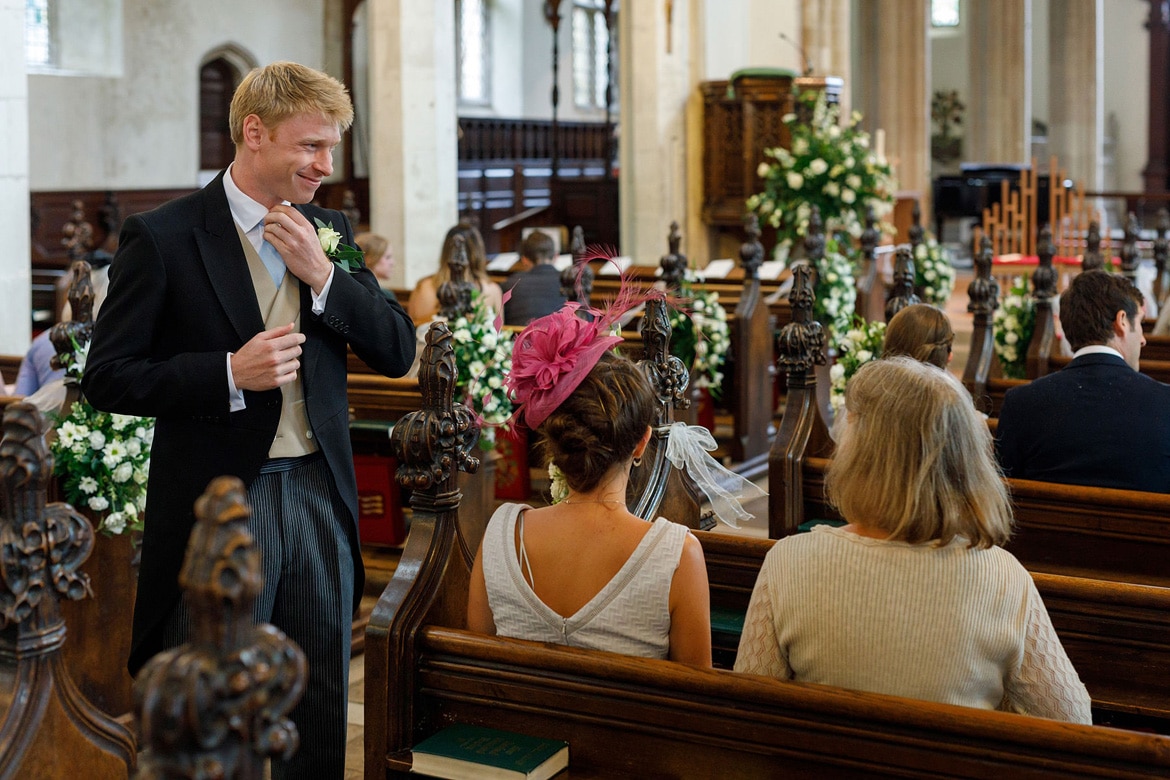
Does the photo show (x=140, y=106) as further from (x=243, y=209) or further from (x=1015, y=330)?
(x=243, y=209)

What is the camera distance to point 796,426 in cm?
368

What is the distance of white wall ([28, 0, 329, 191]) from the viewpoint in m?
12.8

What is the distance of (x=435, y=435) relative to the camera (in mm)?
2084

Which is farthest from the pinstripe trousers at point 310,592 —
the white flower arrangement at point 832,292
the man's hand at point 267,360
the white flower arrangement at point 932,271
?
the white flower arrangement at point 932,271

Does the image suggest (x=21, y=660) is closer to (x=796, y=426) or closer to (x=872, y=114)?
(x=796, y=426)

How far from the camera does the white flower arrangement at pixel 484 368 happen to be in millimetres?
5023

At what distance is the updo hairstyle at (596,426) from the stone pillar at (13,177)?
4.58 metres

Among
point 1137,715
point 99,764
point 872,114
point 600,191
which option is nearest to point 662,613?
point 99,764

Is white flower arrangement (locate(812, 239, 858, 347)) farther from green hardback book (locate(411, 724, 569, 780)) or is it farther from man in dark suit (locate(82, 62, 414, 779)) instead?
green hardback book (locate(411, 724, 569, 780))

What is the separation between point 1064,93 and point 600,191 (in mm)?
10182

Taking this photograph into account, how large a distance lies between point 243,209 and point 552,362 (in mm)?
635

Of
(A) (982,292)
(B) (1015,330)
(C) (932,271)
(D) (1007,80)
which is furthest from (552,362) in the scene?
(D) (1007,80)

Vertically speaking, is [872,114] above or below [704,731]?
above

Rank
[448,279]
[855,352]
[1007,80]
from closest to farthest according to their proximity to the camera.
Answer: [855,352], [448,279], [1007,80]
